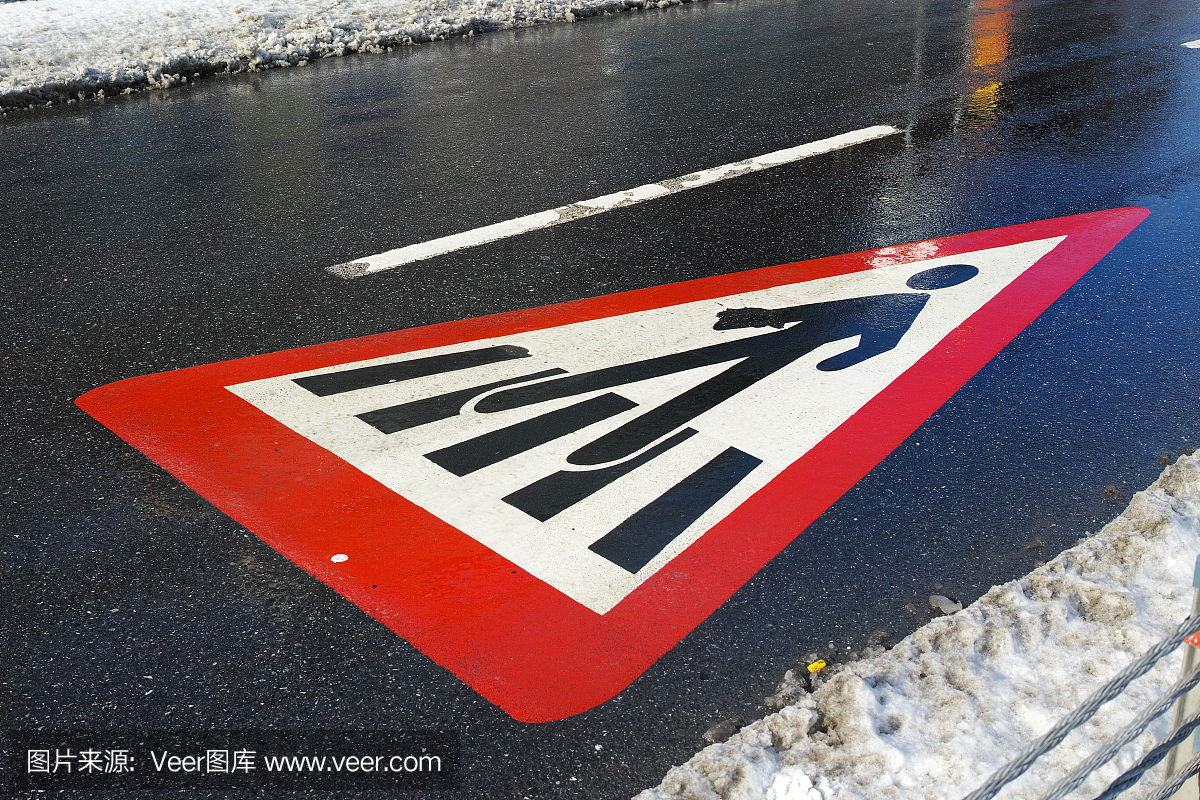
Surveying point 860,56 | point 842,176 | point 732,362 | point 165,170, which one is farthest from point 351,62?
point 732,362

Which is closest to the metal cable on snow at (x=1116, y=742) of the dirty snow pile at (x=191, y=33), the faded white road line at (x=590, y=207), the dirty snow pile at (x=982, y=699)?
the dirty snow pile at (x=982, y=699)

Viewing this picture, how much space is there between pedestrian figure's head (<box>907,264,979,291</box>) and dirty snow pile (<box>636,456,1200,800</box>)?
197 cm

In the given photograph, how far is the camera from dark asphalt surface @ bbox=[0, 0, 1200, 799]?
232 cm

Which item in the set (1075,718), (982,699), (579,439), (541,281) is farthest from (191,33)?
(1075,718)

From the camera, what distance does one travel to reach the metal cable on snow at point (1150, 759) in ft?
4.57

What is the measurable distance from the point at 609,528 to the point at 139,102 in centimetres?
742

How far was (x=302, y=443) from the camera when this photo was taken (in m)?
3.26

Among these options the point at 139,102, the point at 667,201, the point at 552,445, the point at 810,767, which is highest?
the point at 139,102

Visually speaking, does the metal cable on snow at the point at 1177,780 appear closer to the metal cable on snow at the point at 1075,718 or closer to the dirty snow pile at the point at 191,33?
the metal cable on snow at the point at 1075,718

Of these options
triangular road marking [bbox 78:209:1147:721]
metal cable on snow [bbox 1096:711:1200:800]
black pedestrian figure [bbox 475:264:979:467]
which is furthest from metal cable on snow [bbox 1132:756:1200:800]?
black pedestrian figure [bbox 475:264:979:467]

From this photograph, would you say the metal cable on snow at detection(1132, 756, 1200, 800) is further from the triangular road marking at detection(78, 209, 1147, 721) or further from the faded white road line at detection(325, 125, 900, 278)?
the faded white road line at detection(325, 125, 900, 278)

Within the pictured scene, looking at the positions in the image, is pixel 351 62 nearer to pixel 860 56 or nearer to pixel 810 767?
pixel 860 56

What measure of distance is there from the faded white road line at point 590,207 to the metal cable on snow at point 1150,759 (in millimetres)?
3974

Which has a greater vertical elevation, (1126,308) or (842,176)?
(842,176)
